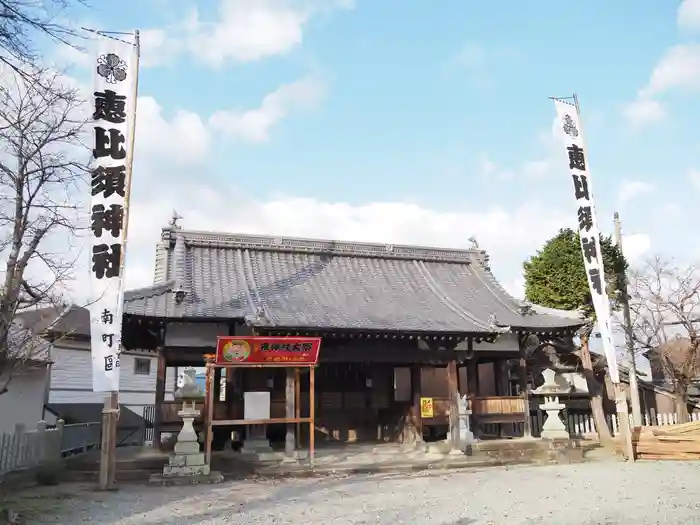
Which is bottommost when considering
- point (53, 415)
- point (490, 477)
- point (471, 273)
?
point (490, 477)

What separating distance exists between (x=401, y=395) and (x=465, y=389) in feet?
8.54

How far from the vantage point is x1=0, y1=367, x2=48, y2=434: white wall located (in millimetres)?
17328

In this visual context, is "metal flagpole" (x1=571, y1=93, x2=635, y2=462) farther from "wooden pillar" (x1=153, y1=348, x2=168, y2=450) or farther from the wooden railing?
"wooden pillar" (x1=153, y1=348, x2=168, y2=450)

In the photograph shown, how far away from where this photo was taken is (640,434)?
51.3ft

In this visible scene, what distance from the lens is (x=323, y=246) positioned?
68.2 feet

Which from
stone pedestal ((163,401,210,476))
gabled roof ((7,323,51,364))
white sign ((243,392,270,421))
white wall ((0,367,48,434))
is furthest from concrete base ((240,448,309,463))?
white wall ((0,367,48,434))

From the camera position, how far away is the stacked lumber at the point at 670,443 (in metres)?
14.9

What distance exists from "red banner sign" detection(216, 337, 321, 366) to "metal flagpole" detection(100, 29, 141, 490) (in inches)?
101

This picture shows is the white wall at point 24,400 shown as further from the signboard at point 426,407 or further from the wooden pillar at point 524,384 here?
the wooden pillar at point 524,384

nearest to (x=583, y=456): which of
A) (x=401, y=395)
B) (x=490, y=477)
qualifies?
(x=490, y=477)

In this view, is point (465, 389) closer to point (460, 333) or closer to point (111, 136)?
point (460, 333)

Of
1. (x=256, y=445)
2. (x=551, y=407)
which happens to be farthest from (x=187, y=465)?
(x=551, y=407)

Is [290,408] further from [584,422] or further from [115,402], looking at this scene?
[584,422]

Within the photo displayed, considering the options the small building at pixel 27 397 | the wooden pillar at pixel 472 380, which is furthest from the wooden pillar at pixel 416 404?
the small building at pixel 27 397
